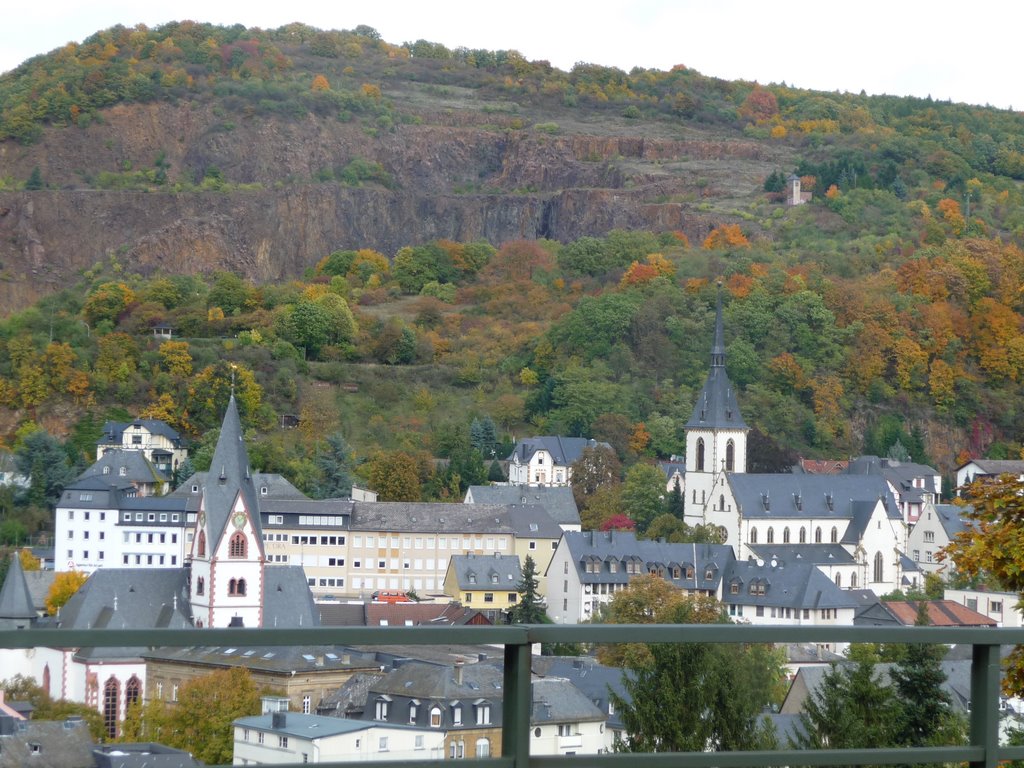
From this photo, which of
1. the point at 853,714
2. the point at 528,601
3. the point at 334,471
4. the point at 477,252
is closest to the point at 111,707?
the point at 853,714

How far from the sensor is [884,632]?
474 cm

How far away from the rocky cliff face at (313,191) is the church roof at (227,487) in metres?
49.0

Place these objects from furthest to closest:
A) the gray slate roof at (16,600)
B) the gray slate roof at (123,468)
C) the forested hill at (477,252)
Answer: the forested hill at (477,252) → the gray slate roof at (123,468) → the gray slate roof at (16,600)

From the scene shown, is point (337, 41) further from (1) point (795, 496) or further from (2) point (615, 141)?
(1) point (795, 496)

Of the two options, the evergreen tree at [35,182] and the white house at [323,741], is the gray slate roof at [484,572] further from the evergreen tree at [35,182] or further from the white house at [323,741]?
the evergreen tree at [35,182]

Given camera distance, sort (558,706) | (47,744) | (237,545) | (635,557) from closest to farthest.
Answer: (47,744) → (558,706) → (237,545) → (635,557)

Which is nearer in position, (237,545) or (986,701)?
(986,701)

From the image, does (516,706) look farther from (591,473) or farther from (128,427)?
(591,473)

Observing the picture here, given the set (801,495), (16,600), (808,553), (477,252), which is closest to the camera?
(16,600)

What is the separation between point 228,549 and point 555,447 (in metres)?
22.4

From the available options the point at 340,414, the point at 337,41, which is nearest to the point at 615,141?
the point at 337,41

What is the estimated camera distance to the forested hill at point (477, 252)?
66688mm

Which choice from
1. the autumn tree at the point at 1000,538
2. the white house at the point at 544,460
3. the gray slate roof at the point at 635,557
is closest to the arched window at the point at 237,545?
the gray slate roof at the point at 635,557

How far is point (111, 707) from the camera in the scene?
4355 millimetres
